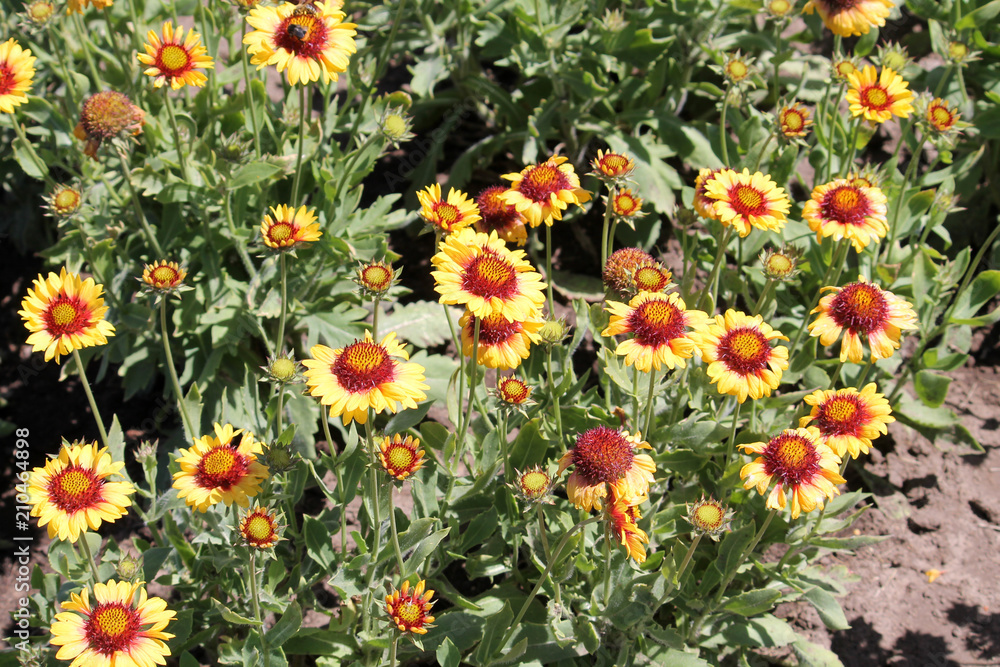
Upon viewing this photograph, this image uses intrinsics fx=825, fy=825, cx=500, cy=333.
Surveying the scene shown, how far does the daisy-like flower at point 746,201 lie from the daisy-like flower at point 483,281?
2.38 ft

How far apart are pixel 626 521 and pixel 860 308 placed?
1002 millimetres

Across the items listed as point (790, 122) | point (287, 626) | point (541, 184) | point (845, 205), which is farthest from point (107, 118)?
point (845, 205)

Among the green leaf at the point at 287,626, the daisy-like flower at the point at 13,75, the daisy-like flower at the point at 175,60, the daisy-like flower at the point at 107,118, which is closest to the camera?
the green leaf at the point at 287,626

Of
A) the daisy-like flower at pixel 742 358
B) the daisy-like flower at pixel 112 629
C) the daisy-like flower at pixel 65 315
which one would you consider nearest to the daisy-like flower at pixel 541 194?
the daisy-like flower at pixel 742 358

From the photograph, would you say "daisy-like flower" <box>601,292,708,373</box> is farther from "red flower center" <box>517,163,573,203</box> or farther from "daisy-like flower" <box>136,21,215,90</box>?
"daisy-like flower" <box>136,21,215,90</box>

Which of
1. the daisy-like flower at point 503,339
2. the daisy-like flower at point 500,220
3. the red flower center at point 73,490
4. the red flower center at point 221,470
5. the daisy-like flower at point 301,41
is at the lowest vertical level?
the red flower center at point 73,490

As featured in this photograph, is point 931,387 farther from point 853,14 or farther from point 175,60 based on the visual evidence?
point 175,60

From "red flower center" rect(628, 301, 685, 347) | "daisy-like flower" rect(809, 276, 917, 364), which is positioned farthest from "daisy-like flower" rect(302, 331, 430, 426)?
"daisy-like flower" rect(809, 276, 917, 364)

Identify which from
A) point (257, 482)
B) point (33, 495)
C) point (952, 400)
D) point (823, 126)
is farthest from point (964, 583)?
point (33, 495)

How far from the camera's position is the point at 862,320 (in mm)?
2590

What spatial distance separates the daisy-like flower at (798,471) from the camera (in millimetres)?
2367

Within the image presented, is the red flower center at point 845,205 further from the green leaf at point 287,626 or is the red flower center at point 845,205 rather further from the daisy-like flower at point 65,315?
the daisy-like flower at point 65,315

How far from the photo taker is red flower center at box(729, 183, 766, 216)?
108 inches

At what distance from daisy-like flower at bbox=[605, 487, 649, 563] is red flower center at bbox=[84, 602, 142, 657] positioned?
1398mm
